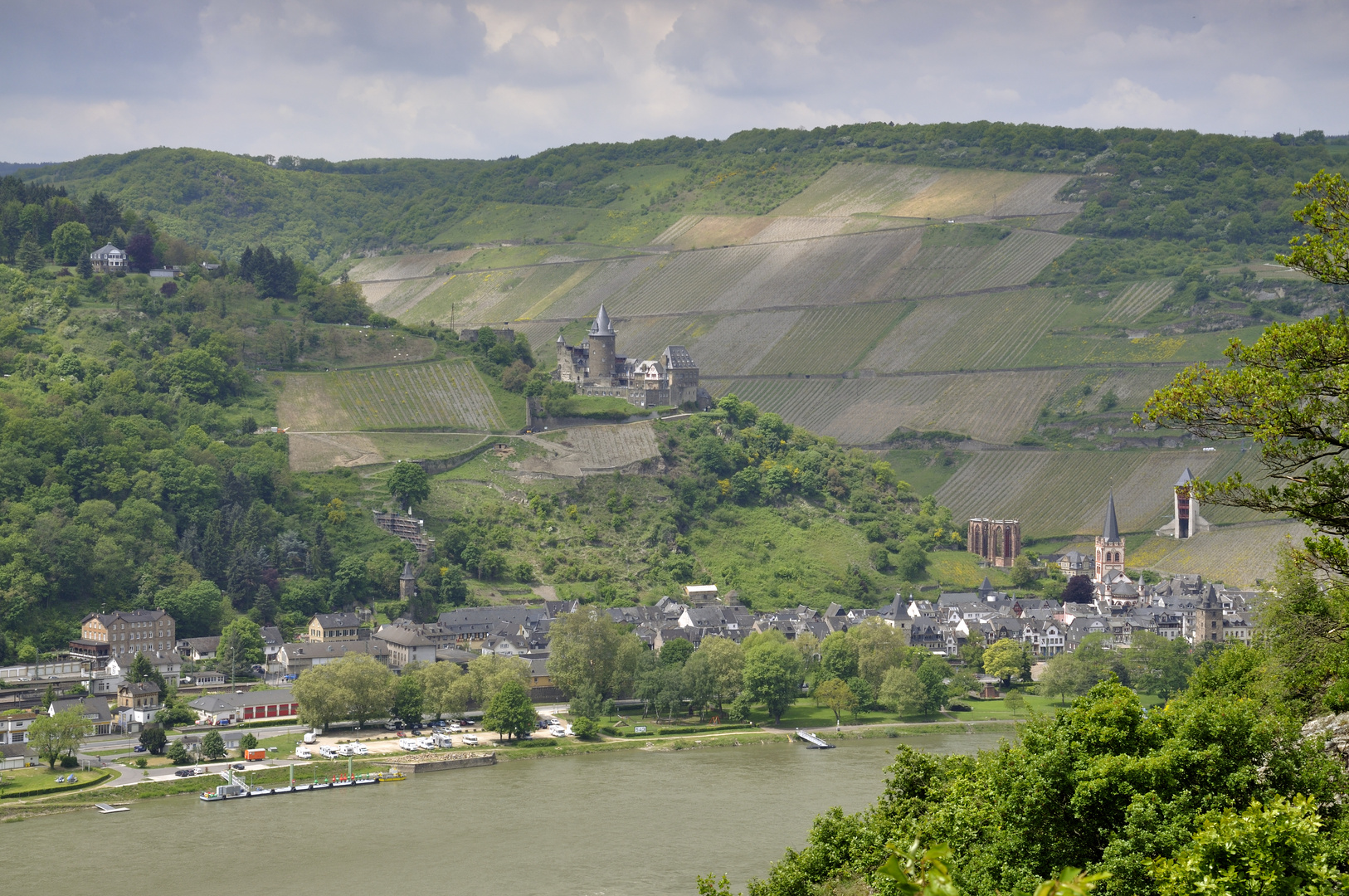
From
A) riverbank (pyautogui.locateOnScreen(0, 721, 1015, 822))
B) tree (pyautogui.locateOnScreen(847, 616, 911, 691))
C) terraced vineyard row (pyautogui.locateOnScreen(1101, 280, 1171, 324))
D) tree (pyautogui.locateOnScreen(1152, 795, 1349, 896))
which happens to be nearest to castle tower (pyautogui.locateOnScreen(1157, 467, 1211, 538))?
terraced vineyard row (pyautogui.locateOnScreen(1101, 280, 1171, 324))

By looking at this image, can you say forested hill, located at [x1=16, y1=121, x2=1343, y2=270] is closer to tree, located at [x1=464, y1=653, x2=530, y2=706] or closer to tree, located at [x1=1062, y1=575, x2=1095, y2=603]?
tree, located at [x1=1062, y1=575, x2=1095, y2=603]

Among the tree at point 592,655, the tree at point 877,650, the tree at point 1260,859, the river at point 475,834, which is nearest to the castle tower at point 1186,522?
the tree at point 877,650

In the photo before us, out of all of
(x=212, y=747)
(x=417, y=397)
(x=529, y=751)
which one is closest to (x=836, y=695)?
(x=529, y=751)

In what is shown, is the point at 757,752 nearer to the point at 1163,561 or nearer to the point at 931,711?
the point at 931,711

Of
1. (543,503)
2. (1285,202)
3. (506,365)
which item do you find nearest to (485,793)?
(543,503)

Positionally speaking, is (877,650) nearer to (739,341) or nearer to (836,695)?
(836,695)

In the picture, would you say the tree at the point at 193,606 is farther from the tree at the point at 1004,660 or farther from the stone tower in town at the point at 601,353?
the stone tower in town at the point at 601,353
